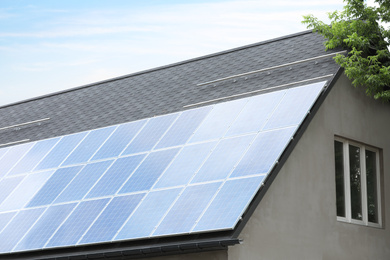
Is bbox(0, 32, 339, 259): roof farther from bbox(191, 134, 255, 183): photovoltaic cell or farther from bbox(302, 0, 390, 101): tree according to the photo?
bbox(302, 0, 390, 101): tree

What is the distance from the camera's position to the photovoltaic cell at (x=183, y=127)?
16.2 metres

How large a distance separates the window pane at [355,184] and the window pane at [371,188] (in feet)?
1.22

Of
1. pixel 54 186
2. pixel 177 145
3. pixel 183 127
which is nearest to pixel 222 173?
pixel 177 145

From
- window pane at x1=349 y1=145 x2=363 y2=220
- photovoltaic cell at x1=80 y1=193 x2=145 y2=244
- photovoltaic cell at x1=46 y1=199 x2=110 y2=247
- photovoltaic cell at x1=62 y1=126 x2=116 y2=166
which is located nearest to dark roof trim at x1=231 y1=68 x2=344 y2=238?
window pane at x1=349 y1=145 x2=363 y2=220

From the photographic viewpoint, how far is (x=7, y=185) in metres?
18.4

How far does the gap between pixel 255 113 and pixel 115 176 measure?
133 inches

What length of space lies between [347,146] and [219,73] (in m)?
4.68

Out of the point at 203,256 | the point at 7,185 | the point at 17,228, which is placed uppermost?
the point at 7,185

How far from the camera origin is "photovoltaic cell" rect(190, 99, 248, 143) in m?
15.8

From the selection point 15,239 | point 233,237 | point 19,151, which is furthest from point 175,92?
point 233,237

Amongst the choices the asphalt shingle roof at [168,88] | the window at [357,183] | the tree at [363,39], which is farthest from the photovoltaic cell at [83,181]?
the tree at [363,39]

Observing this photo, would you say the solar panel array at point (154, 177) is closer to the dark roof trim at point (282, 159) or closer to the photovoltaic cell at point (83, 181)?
the photovoltaic cell at point (83, 181)

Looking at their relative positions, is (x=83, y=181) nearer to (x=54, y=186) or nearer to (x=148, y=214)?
(x=54, y=186)

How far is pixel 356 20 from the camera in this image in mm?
18062
